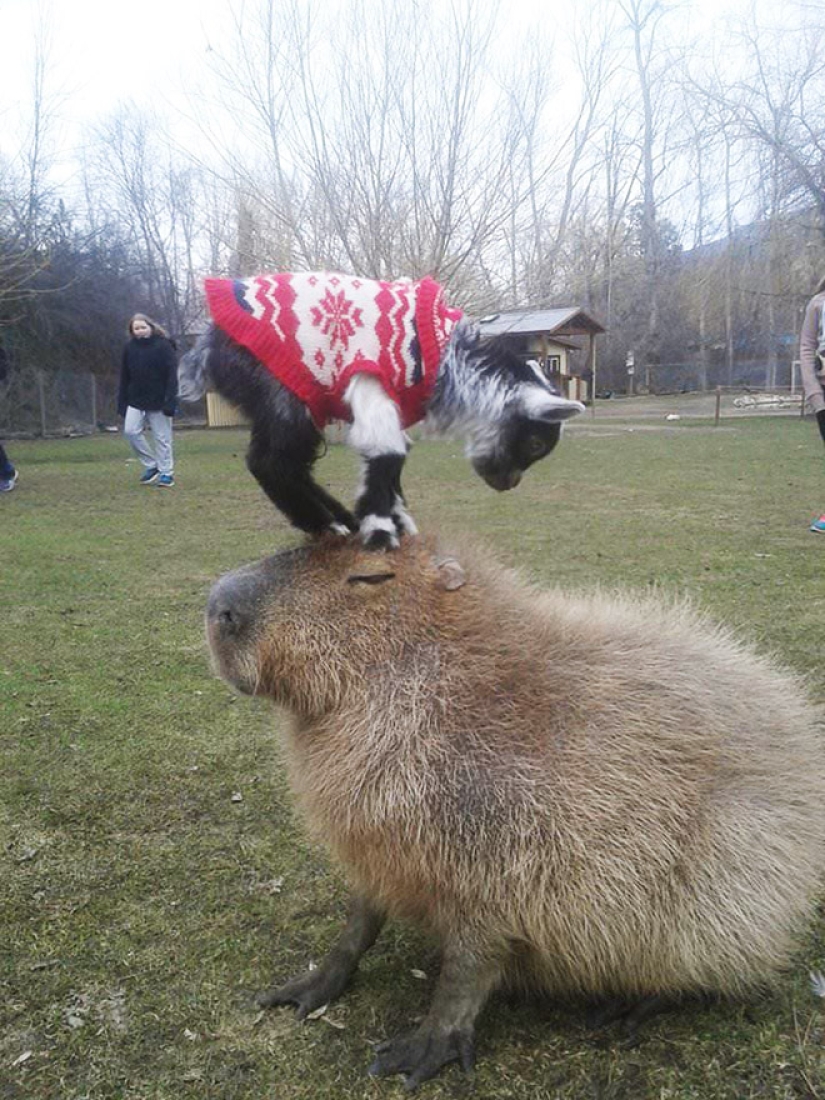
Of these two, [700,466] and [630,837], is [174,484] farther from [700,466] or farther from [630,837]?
[630,837]

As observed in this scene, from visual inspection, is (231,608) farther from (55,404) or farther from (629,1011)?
(55,404)

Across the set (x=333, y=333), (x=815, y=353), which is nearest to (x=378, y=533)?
(x=333, y=333)

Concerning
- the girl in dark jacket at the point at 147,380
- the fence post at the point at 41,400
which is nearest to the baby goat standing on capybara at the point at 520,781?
the girl in dark jacket at the point at 147,380

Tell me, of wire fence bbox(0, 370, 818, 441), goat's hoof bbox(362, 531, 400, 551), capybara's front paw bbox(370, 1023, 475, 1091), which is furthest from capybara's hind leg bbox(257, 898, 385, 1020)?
wire fence bbox(0, 370, 818, 441)

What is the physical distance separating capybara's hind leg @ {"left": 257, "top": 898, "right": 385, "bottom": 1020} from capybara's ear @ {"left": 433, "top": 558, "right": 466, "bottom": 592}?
69 centimetres

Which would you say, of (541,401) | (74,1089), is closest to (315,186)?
(541,401)

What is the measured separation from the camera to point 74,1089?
1.68 metres

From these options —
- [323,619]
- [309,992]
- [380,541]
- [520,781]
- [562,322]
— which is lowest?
[309,992]

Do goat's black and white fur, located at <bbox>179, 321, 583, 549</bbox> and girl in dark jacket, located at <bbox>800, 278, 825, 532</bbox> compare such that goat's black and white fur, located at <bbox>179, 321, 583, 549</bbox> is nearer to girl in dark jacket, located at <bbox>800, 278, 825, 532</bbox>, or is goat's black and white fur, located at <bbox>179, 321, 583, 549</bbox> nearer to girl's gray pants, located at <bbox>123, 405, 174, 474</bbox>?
girl in dark jacket, located at <bbox>800, 278, 825, 532</bbox>

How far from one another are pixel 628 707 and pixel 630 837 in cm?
24

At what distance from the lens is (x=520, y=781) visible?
1653 mm

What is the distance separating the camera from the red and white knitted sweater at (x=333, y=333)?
6.98 feet

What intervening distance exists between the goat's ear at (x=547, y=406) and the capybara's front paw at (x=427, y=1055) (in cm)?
130

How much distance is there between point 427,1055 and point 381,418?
1.31 m
